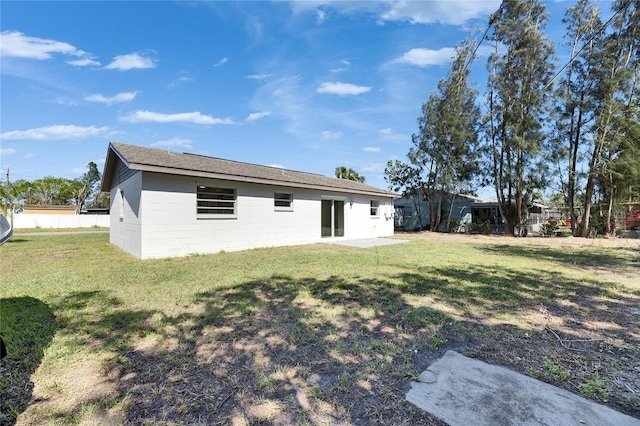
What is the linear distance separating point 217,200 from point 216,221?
2.30ft

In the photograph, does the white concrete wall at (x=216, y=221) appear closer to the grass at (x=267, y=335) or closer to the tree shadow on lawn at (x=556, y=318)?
the grass at (x=267, y=335)

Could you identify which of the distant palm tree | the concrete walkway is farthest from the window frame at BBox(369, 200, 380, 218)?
the distant palm tree

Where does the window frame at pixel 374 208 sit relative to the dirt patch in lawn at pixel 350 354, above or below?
above

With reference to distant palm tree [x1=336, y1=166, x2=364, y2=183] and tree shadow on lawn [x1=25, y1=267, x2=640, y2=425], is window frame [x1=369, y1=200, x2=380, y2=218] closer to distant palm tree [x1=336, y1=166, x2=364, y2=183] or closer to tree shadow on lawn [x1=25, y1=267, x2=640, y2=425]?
tree shadow on lawn [x1=25, y1=267, x2=640, y2=425]

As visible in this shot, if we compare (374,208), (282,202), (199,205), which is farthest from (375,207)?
(199,205)

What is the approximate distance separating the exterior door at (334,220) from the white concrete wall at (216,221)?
0.77m

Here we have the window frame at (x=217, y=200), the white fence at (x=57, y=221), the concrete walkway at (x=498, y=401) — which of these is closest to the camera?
the concrete walkway at (x=498, y=401)

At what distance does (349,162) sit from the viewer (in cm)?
3700

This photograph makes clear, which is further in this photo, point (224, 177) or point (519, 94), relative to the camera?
point (519, 94)

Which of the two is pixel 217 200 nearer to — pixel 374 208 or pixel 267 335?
pixel 267 335

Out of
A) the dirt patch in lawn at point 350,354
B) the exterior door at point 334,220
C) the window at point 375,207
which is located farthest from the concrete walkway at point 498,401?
the window at point 375,207

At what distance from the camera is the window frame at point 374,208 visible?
15816 mm

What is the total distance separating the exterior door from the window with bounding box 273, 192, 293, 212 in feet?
9.81

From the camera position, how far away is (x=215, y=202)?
9.42m
